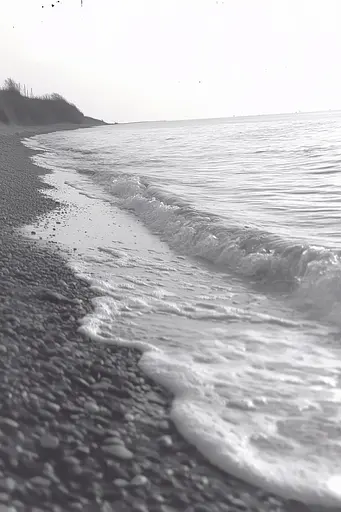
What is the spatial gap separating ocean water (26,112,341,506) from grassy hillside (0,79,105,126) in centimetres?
8992

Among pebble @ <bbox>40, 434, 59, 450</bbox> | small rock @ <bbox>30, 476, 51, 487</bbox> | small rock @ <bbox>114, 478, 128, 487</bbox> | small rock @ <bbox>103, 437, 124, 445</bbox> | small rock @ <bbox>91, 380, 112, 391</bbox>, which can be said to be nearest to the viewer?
small rock @ <bbox>30, 476, 51, 487</bbox>

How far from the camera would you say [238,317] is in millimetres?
4969

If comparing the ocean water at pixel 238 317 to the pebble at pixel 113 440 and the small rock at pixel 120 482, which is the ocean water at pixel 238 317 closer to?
the pebble at pixel 113 440

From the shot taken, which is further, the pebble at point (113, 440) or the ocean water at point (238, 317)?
the ocean water at point (238, 317)

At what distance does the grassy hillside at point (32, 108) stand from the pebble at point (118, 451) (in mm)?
96022

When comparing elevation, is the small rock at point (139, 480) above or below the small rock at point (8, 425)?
below

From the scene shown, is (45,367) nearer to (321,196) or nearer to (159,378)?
(159,378)

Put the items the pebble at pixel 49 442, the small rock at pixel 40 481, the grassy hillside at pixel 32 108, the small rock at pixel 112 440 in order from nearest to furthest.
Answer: the small rock at pixel 40 481
the pebble at pixel 49 442
the small rock at pixel 112 440
the grassy hillside at pixel 32 108

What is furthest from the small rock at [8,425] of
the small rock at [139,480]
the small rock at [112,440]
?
the small rock at [139,480]

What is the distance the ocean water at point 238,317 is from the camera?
284cm

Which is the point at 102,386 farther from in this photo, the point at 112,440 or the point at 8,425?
the point at 8,425

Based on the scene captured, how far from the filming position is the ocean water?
9.31 ft

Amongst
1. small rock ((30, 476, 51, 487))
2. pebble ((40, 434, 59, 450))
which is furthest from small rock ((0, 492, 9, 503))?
pebble ((40, 434, 59, 450))

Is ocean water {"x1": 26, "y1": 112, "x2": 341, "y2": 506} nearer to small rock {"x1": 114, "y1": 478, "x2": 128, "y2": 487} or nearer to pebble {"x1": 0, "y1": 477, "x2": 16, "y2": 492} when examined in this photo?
small rock {"x1": 114, "y1": 478, "x2": 128, "y2": 487}
